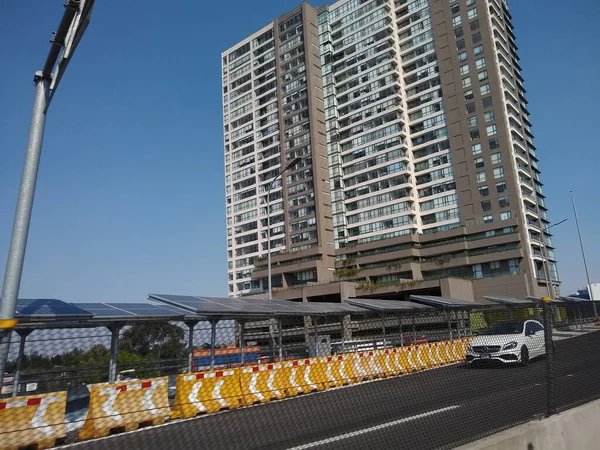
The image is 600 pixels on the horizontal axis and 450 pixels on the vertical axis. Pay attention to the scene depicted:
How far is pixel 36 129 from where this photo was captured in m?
6.49

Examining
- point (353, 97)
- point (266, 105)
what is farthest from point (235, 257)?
point (353, 97)

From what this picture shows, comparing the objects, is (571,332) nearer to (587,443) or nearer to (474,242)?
(587,443)

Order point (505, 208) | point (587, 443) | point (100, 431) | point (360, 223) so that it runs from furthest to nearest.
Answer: point (360, 223) < point (505, 208) < point (100, 431) < point (587, 443)

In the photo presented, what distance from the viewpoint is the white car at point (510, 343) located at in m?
7.18

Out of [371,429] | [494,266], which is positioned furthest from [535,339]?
[494,266]

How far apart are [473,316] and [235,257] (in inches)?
2879

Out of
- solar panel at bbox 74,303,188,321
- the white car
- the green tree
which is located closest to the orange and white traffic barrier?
the white car

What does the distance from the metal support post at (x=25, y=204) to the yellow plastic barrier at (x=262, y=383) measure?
6.89 metres

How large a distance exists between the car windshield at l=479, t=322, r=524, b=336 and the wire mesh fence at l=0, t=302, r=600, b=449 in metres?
0.03

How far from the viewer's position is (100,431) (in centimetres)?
855

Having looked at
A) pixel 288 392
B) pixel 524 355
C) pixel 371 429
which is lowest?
pixel 288 392

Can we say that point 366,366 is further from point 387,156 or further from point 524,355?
point 387,156

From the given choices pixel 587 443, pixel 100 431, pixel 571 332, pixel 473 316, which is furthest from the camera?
pixel 473 316

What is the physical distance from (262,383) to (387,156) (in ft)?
204
